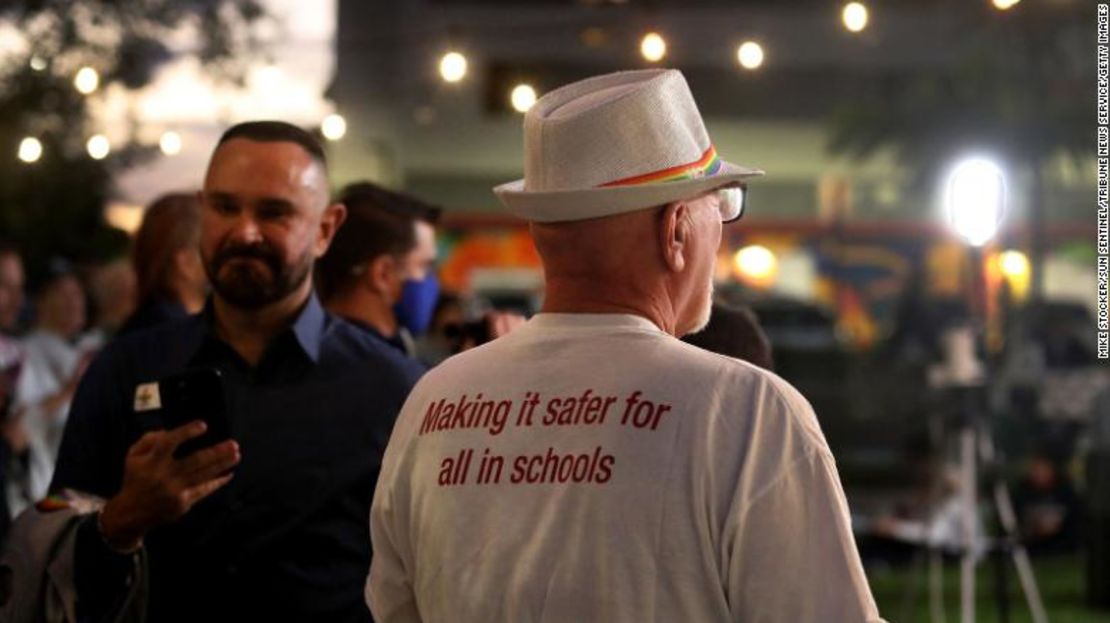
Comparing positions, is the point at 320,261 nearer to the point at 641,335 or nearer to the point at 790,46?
the point at 641,335

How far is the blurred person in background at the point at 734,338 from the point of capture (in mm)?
4438

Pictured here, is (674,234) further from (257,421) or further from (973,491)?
(973,491)

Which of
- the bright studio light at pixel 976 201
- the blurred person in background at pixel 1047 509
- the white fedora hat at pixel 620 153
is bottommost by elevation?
the blurred person in background at pixel 1047 509

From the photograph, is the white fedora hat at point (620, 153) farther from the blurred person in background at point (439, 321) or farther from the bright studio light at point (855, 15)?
the bright studio light at point (855, 15)

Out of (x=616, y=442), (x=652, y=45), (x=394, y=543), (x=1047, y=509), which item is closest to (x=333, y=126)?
(x=652, y=45)

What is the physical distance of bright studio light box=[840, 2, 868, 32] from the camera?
11.4 metres

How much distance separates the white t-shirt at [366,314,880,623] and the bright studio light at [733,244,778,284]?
3039cm

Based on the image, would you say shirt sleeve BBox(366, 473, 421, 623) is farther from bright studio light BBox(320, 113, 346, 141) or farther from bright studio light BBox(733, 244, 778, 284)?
bright studio light BBox(733, 244, 778, 284)

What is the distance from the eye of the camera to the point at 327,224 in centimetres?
461

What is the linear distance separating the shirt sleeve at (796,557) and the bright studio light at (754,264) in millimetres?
30626

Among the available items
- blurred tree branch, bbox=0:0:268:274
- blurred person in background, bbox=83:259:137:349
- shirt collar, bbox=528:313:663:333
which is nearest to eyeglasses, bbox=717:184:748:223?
shirt collar, bbox=528:313:663:333

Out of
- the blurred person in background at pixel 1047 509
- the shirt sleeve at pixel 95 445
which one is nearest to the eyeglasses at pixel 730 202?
the shirt sleeve at pixel 95 445

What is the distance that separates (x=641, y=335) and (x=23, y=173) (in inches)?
838

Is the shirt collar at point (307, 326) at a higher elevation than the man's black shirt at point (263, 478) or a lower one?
higher
